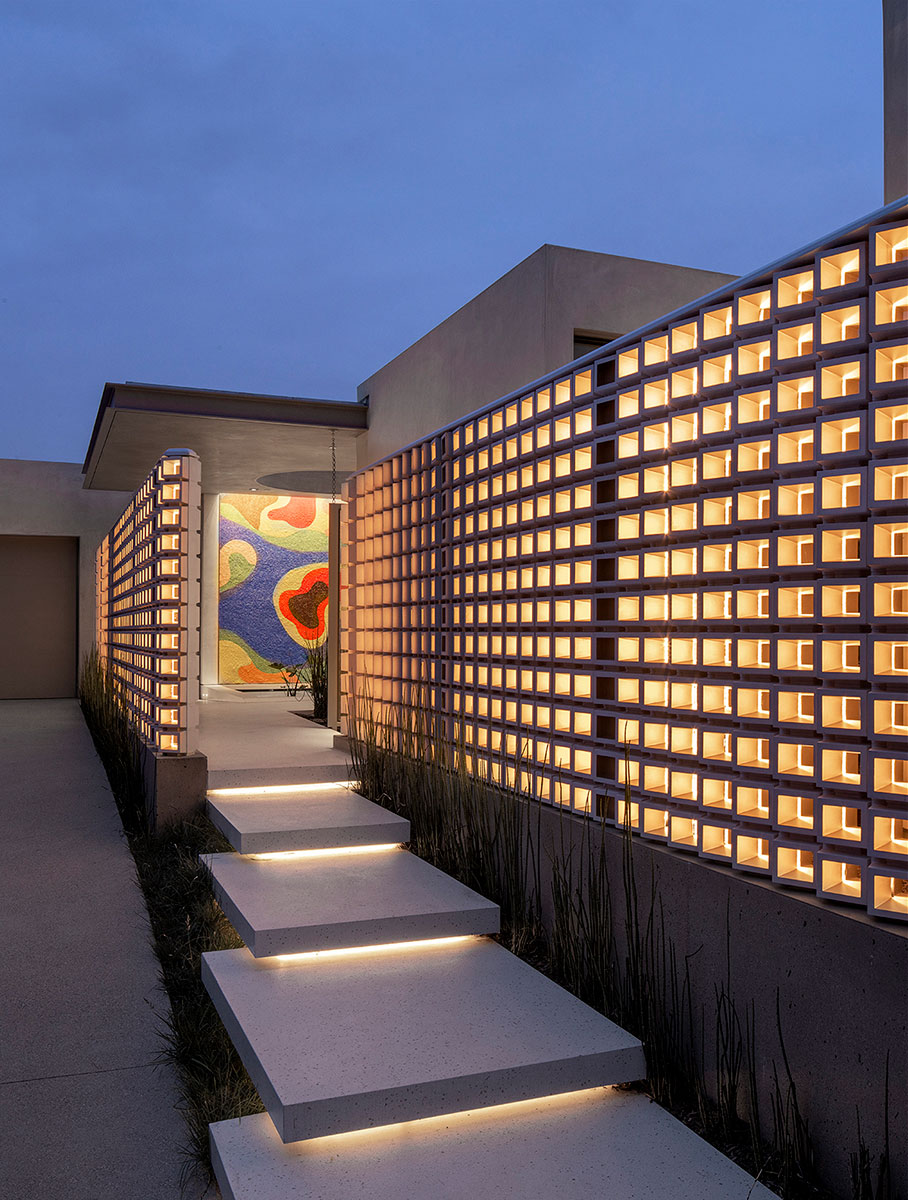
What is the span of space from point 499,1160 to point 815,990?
818 mm

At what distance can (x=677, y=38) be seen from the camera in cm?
8350

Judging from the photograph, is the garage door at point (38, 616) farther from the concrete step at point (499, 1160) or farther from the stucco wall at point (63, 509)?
the concrete step at point (499, 1160)

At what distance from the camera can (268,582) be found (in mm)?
14852

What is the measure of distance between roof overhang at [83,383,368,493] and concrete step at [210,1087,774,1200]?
543 centimetres

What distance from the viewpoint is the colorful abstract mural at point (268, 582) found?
14.5m

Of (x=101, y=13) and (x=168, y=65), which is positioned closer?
(x=101, y=13)

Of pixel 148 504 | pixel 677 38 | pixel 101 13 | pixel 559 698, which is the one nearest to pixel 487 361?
pixel 148 504

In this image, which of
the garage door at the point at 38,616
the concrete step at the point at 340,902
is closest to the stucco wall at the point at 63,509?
the garage door at the point at 38,616

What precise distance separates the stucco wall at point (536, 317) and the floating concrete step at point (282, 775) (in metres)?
2.27

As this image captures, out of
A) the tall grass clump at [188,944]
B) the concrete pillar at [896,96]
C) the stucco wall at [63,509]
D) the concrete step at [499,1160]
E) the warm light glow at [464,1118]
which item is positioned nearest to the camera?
the concrete step at [499,1160]

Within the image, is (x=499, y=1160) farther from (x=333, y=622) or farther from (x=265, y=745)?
(x=333, y=622)

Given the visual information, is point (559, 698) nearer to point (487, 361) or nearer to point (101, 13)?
point (487, 361)

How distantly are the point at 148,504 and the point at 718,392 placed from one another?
173 inches

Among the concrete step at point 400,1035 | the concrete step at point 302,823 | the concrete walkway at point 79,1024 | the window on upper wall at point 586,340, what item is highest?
the window on upper wall at point 586,340
